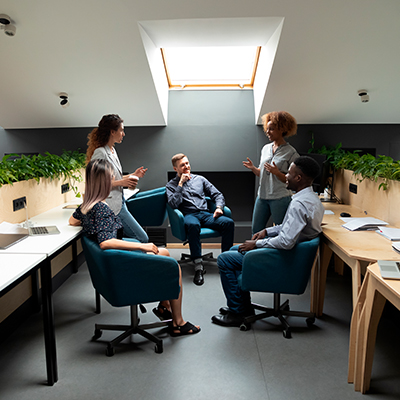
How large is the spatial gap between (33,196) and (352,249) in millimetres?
2739

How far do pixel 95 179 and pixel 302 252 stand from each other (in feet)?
5.01

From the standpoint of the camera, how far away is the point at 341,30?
335cm

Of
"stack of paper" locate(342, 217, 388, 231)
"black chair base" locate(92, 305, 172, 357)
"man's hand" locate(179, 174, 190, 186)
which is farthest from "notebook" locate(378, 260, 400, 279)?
"man's hand" locate(179, 174, 190, 186)

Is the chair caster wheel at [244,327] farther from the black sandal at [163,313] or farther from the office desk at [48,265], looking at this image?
the office desk at [48,265]

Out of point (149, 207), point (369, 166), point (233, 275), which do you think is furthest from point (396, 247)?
point (149, 207)

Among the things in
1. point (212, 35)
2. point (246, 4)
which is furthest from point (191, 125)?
point (246, 4)

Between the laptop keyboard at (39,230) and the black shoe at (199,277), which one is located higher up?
the laptop keyboard at (39,230)

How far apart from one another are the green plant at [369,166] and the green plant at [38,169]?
3.04 m

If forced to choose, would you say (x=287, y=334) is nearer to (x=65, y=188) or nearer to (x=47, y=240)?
(x=47, y=240)

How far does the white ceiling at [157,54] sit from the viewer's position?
3154mm

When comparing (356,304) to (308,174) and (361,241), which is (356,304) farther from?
(308,174)

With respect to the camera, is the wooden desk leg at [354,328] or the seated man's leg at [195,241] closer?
the wooden desk leg at [354,328]

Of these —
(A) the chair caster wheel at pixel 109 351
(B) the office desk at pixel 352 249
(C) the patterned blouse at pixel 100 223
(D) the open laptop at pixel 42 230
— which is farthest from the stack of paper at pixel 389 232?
(D) the open laptop at pixel 42 230

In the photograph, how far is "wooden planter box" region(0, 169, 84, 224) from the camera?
288cm
